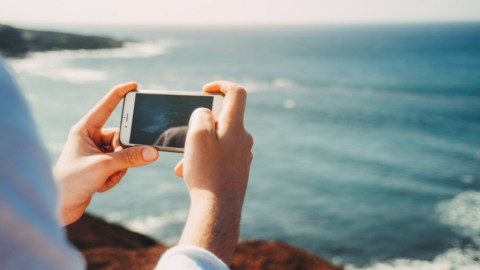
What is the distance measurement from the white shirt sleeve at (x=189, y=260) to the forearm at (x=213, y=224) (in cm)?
16

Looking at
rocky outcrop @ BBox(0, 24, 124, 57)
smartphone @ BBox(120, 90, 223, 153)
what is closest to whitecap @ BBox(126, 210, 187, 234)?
smartphone @ BBox(120, 90, 223, 153)

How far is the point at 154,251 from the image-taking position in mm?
6105

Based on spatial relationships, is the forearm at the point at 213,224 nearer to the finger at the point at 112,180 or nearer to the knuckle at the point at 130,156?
the knuckle at the point at 130,156

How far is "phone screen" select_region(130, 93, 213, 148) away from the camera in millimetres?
2229

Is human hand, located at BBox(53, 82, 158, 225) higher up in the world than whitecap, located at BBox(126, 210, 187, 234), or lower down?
higher up

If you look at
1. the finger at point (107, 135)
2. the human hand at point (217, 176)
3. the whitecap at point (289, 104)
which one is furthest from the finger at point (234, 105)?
the whitecap at point (289, 104)

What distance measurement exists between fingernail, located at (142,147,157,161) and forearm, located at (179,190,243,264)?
2.41ft

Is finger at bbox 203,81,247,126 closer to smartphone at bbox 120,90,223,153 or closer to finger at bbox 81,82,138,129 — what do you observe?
smartphone at bbox 120,90,223,153

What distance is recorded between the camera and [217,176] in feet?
4.46

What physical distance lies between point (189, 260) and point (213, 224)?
235 mm

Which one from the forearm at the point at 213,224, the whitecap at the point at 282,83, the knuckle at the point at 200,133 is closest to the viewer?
the forearm at the point at 213,224

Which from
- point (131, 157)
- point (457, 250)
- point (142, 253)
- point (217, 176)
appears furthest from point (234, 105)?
point (457, 250)

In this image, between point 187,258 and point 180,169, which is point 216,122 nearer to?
point 180,169

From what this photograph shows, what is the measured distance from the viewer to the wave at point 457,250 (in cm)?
893
